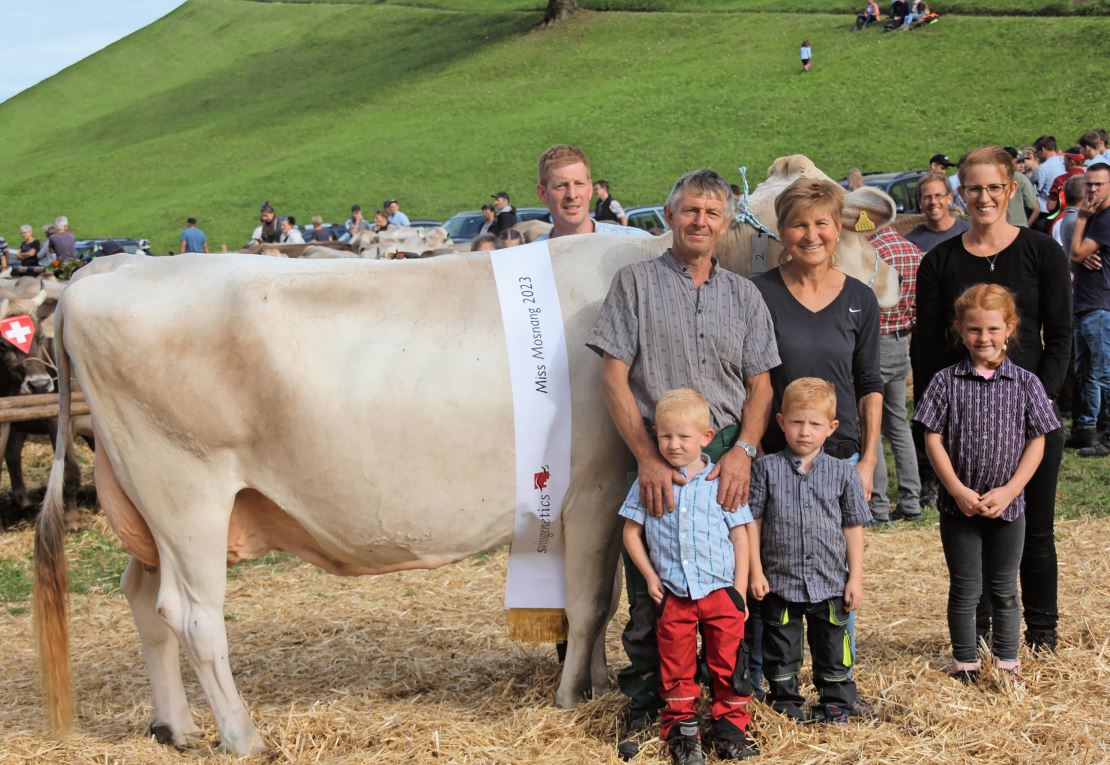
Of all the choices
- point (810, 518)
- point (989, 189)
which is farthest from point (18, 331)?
point (989, 189)

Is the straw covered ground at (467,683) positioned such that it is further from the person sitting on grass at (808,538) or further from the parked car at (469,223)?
the parked car at (469,223)

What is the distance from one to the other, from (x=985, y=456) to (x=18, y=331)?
7585 mm

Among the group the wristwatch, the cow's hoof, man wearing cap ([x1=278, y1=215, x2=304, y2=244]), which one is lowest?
the cow's hoof

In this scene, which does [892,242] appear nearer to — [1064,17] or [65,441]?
[65,441]

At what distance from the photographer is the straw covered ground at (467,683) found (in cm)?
417

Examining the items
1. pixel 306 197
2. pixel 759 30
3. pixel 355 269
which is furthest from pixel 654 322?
pixel 759 30

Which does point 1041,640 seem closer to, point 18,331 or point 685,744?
point 685,744

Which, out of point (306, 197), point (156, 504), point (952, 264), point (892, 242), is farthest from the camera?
point (306, 197)

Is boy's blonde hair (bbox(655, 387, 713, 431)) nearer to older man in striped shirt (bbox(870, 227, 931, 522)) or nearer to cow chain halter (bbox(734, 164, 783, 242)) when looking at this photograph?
cow chain halter (bbox(734, 164, 783, 242))

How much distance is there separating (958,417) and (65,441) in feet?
11.6

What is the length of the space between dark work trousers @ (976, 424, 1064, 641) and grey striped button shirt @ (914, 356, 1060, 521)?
0.62ft

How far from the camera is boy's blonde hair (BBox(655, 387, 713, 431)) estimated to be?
3920 millimetres

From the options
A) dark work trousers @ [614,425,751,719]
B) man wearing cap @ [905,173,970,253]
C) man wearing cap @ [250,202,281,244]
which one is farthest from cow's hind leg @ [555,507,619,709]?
man wearing cap @ [250,202,281,244]

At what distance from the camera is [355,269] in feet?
14.9
